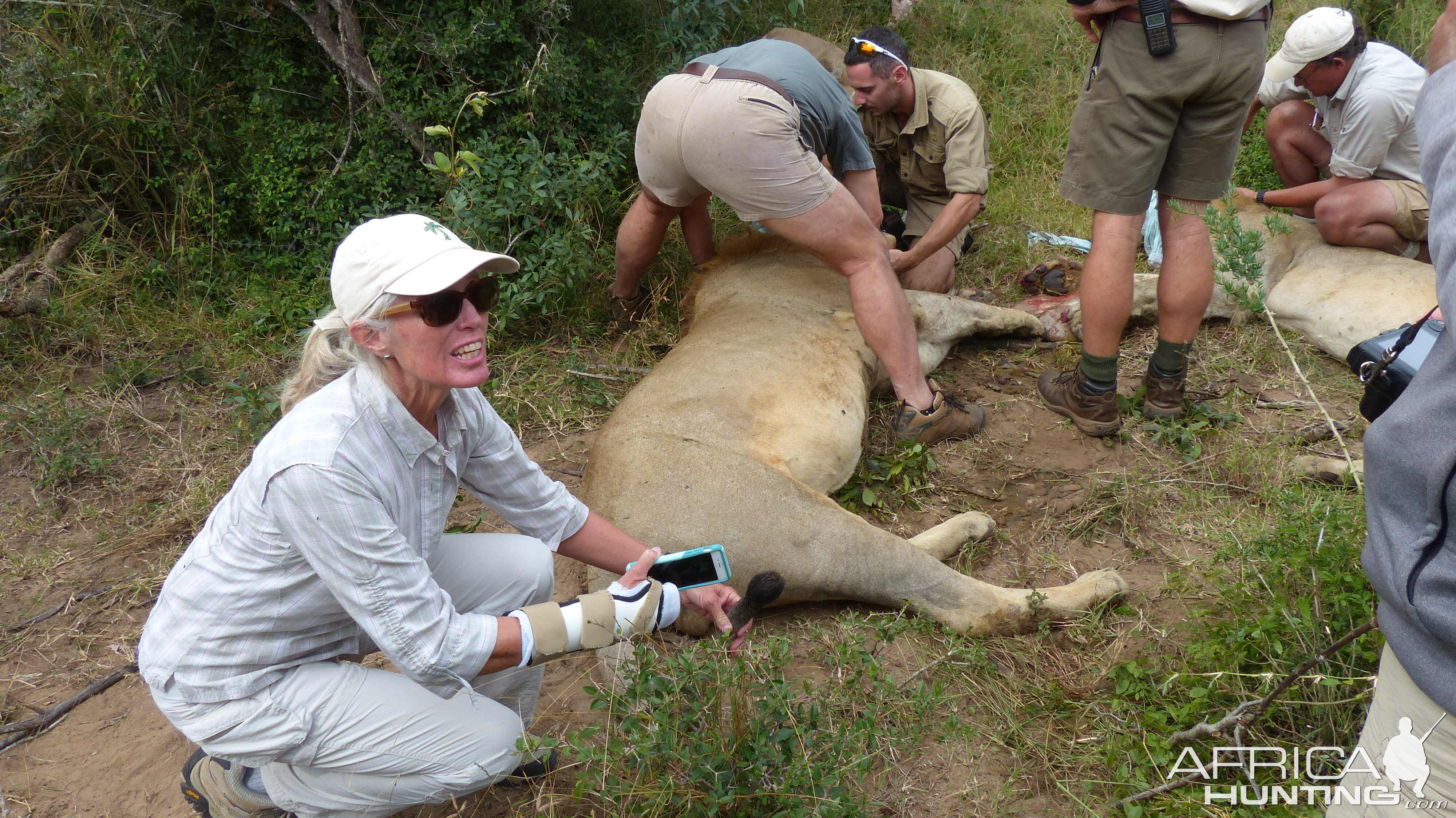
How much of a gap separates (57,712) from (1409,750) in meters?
3.49

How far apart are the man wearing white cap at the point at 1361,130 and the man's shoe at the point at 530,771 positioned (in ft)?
14.3

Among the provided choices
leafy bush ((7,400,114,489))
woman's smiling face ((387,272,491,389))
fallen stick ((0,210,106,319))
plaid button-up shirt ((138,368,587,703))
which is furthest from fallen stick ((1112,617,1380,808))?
fallen stick ((0,210,106,319))

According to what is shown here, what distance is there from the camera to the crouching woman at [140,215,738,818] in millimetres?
2096

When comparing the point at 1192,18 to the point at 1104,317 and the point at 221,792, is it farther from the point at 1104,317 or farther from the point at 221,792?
the point at 221,792

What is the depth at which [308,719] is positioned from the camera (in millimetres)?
2236

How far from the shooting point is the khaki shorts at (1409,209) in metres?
4.60

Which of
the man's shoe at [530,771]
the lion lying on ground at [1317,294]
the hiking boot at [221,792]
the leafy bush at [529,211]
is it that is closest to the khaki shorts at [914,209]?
the lion lying on ground at [1317,294]

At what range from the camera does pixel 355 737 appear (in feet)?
7.47

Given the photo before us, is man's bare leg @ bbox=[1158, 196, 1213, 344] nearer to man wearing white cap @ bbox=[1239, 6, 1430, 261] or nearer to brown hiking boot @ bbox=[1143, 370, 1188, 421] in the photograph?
brown hiking boot @ bbox=[1143, 370, 1188, 421]

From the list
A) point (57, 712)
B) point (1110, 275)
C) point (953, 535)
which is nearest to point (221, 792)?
point (57, 712)

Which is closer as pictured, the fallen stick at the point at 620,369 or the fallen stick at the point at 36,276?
the fallen stick at the point at 620,369

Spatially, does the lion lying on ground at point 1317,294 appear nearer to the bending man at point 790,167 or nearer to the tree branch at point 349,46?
the bending man at point 790,167

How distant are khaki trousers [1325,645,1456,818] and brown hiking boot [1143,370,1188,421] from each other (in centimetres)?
227

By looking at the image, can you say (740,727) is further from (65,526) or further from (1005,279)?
(1005,279)
